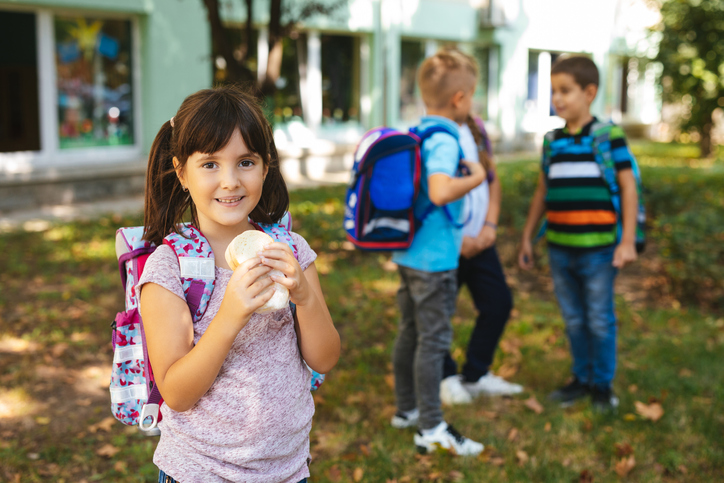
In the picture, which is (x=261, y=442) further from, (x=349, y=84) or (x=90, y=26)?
(x=349, y=84)

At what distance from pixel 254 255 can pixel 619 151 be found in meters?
2.69

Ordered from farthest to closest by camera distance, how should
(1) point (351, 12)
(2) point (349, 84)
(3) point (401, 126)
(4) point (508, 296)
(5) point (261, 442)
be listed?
(3) point (401, 126)
(2) point (349, 84)
(1) point (351, 12)
(4) point (508, 296)
(5) point (261, 442)

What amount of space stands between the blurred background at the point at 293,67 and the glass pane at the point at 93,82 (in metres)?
0.02

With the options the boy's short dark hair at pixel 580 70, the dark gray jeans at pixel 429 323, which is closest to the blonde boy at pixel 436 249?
the dark gray jeans at pixel 429 323

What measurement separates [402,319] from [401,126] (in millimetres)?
12856

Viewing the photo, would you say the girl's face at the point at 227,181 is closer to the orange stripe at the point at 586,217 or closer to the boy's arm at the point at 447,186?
the boy's arm at the point at 447,186

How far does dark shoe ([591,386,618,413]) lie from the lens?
3824 mm

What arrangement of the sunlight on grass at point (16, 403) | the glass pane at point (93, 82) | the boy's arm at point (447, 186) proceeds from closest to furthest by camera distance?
the boy's arm at point (447, 186), the sunlight on grass at point (16, 403), the glass pane at point (93, 82)

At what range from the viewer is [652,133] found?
78.0 ft

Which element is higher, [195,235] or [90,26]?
[90,26]

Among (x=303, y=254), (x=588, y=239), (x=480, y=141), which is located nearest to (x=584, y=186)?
(x=588, y=239)

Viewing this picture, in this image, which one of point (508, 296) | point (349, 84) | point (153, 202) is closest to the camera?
point (153, 202)

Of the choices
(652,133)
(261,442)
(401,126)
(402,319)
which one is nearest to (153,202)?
(261,442)

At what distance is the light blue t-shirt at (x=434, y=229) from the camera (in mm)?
3117
